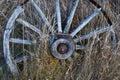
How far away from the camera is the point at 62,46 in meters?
3.76

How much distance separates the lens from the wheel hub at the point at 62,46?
3742 millimetres

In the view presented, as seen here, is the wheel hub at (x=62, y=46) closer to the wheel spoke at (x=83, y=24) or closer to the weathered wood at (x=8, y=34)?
the wheel spoke at (x=83, y=24)

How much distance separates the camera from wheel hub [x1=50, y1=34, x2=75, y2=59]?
374cm

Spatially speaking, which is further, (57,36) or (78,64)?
(78,64)

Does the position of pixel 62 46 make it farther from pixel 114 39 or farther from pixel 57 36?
pixel 114 39

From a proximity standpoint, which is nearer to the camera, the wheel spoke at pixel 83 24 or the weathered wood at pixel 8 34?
the weathered wood at pixel 8 34

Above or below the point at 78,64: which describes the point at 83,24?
above

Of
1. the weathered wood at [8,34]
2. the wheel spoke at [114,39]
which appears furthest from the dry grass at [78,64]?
the weathered wood at [8,34]

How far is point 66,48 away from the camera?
3795 mm

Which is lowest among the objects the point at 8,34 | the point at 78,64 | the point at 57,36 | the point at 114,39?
the point at 78,64

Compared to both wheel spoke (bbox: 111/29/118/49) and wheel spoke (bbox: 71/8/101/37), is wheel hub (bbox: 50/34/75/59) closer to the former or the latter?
wheel spoke (bbox: 71/8/101/37)

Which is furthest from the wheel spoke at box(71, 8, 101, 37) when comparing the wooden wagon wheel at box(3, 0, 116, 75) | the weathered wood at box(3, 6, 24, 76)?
the weathered wood at box(3, 6, 24, 76)

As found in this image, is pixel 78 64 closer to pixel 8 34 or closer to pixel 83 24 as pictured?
pixel 83 24

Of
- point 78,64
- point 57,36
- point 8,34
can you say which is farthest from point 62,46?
point 8,34
